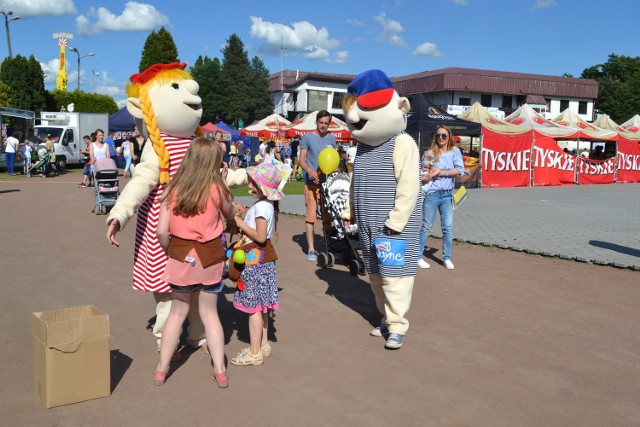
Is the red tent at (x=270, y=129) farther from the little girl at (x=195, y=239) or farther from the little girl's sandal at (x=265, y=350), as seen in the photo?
the little girl at (x=195, y=239)

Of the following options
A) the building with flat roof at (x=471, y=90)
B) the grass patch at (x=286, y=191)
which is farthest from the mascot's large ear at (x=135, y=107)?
the building with flat roof at (x=471, y=90)

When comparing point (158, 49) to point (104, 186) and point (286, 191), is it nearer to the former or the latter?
point (286, 191)

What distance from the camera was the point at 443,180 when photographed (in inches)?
316

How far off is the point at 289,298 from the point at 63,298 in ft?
7.72

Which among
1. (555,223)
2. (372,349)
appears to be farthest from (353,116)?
(555,223)

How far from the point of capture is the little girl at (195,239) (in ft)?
13.5

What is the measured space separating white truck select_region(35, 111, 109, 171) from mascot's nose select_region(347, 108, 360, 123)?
25.2 metres

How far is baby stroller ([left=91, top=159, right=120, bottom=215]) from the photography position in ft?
44.0

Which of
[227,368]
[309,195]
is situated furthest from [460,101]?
[227,368]

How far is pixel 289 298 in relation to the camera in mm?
6523

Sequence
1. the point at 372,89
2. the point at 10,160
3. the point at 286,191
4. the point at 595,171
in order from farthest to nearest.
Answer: the point at 595,171 < the point at 10,160 < the point at 286,191 < the point at 372,89

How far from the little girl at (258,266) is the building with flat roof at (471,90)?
199 feet

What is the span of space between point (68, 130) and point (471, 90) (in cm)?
4667

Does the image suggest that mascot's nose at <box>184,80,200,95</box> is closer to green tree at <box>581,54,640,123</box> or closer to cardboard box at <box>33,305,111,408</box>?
cardboard box at <box>33,305,111,408</box>
